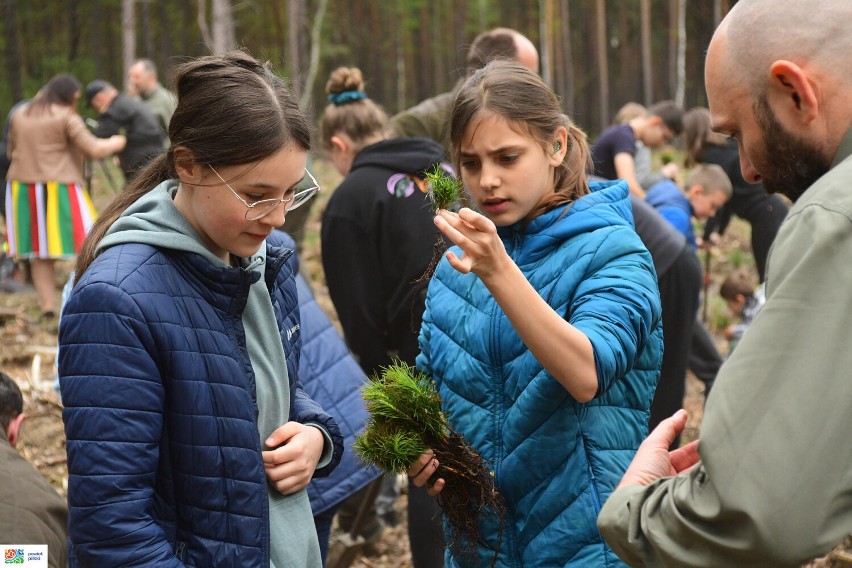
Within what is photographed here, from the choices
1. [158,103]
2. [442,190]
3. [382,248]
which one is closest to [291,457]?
[442,190]

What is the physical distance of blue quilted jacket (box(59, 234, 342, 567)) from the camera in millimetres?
1939

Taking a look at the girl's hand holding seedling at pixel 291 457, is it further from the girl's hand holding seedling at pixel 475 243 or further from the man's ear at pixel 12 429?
the man's ear at pixel 12 429

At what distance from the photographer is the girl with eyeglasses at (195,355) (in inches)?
76.6

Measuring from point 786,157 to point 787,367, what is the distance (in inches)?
16.9

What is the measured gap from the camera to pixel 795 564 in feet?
4.69

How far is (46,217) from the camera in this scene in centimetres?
902

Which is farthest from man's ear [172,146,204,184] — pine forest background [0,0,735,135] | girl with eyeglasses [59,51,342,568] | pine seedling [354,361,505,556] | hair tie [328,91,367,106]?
pine forest background [0,0,735,135]

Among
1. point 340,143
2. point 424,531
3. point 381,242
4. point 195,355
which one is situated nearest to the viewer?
point 195,355

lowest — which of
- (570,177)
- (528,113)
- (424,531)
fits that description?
(424,531)

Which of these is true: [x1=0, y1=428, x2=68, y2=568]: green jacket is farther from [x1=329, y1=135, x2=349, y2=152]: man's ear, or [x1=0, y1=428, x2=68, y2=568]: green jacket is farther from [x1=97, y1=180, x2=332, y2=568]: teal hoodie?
[x1=329, y1=135, x2=349, y2=152]: man's ear

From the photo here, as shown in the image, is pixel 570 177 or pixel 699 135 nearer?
pixel 570 177

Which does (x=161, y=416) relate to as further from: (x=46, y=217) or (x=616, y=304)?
(x=46, y=217)

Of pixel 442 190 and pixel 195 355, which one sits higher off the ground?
pixel 442 190

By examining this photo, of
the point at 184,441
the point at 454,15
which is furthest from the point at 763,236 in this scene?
the point at 454,15
